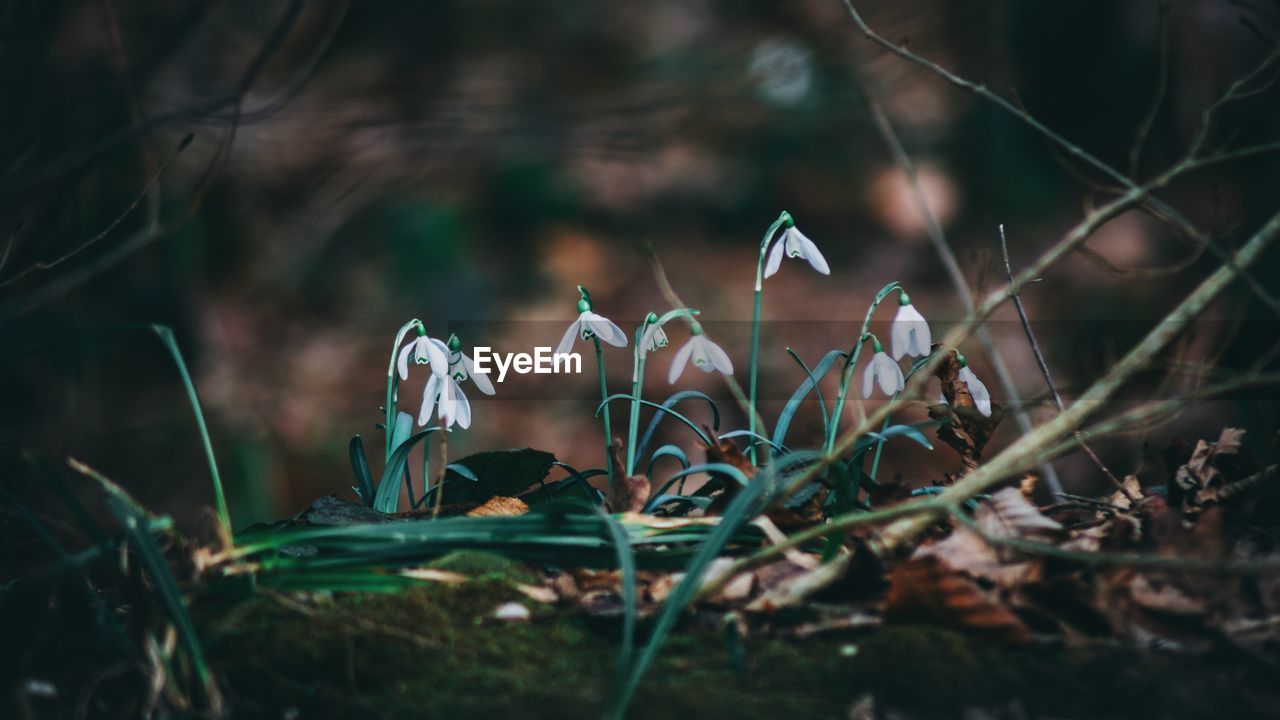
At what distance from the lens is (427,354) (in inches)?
47.6

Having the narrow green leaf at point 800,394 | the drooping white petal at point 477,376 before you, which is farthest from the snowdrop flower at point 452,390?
the narrow green leaf at point 800,394

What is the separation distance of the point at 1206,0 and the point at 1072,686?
153 inches

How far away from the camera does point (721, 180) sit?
464 centimetres

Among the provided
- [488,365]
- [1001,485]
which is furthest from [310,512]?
[488,365]

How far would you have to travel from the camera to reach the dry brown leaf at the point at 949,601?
745 millimetres

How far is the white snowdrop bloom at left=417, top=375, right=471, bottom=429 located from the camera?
1.16 meters

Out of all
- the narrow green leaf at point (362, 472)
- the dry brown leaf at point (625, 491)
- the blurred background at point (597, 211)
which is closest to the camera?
the dry brown leaf at point (625, 491)

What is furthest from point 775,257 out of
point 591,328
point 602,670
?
point 602,670

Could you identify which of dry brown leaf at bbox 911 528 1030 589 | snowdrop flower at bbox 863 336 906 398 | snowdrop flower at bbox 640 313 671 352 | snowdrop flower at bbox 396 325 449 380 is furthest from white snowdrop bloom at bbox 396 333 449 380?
dry brown leaf at bbox 911 528 1030 589

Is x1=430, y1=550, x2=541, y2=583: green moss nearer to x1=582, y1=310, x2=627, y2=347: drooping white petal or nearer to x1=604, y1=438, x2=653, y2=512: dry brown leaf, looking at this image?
A: x1=604, y1=438, x2=653, y2=512: dry brown leaf

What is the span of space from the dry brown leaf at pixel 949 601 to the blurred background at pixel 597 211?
198cm

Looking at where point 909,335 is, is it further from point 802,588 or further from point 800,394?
point 802,588

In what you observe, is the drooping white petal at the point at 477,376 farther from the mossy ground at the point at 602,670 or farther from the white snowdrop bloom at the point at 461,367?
the mossy ground at the point at 602,670

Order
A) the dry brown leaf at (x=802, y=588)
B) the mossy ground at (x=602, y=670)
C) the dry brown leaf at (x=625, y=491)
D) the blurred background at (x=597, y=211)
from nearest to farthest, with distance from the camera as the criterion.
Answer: the mossy ground at (x=602, y=670) → the dry brown leaf at (x=802, y=588) → the dry brown leaf at (x=625, y=491) → the blurred background at (x=597, y=211)
